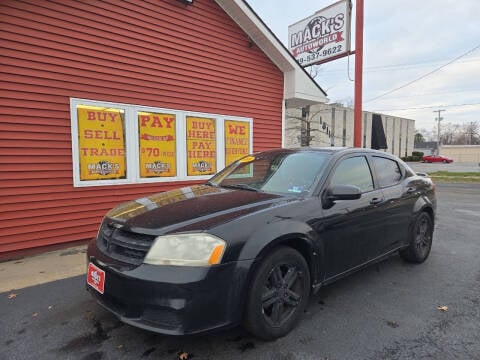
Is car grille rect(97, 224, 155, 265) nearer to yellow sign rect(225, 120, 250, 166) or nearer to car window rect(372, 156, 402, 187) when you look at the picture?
car window rect(372, 156, 402, 187)

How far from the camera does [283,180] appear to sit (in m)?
A: 3.31

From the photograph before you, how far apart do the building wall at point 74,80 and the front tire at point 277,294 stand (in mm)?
4106

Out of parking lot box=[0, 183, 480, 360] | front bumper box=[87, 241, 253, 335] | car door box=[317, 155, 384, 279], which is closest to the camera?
front bumper box=[87, 241, 253, 335]

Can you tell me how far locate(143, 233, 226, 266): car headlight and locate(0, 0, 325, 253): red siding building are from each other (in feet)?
12.2

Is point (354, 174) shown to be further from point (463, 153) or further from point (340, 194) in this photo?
point (463, 153)

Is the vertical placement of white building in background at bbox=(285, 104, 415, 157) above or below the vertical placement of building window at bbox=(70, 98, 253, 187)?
above

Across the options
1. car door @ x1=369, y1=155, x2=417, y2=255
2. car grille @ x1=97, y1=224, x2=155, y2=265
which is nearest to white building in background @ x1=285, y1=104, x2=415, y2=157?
car door @ x1=369, y1=155, x2=417, y2=255

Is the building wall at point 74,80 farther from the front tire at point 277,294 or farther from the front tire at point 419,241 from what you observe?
the front tire at point 419,241

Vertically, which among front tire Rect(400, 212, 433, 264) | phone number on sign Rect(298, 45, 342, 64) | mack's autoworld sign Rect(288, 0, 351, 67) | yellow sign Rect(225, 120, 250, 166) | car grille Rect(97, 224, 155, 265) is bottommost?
front tire Rect(400, 212, 433, 264)

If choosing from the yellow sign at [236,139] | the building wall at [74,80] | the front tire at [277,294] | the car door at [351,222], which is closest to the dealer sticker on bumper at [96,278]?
the front tire at [277,294]

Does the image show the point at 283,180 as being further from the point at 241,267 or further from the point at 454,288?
the point at 454,288

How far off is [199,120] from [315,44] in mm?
7961

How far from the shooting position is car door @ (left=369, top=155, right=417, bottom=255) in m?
3.77

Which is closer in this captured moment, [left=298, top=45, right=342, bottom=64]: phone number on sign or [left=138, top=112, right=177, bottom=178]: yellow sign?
[left=138, top=112, right=177, bottom=178]: yellow sign
